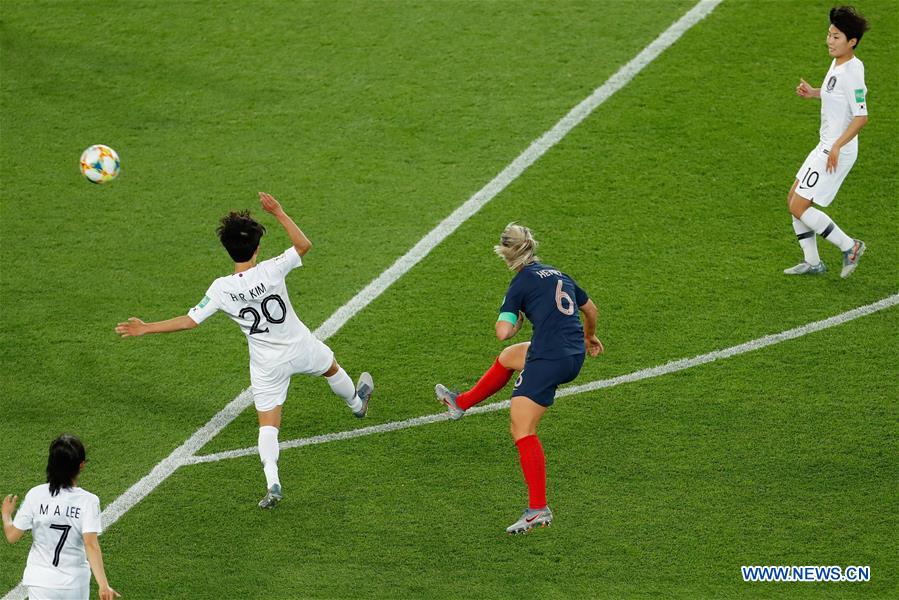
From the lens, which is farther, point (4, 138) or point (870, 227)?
point (4, 138)

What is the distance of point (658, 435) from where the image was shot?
889 cm

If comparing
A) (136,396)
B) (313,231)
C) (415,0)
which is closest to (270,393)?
(136,396)

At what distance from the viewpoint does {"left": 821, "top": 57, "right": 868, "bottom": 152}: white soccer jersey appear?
10094 millimetres

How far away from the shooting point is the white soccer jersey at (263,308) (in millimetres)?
8078

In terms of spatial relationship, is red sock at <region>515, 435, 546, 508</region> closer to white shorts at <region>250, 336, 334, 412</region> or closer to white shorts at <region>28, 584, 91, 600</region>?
white shorts at <region>250, 336, 334, 412</region>

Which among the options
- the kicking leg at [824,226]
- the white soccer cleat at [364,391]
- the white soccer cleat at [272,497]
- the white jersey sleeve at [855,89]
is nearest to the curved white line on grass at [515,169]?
the white soccer cleat at [364,391]

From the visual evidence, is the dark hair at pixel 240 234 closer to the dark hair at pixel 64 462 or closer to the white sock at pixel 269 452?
the white sock at pixel 269 452

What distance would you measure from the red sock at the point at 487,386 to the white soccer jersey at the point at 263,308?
126 centimetres

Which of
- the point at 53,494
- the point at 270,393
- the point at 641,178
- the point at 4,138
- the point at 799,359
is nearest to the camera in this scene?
the point at 53,494

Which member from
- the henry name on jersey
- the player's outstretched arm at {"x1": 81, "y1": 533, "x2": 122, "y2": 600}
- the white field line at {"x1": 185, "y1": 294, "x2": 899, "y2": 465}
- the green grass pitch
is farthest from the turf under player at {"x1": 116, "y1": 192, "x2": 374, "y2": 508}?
the player's outstretched arm at {"x1": 81, "y1": 533, "x2": 122, "y2": 600}

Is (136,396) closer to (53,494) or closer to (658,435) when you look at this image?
(53,494)

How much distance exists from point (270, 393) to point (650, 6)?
7889mm

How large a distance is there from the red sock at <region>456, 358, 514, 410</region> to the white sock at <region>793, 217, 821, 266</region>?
311 centimetres

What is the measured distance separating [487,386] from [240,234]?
203 cm
